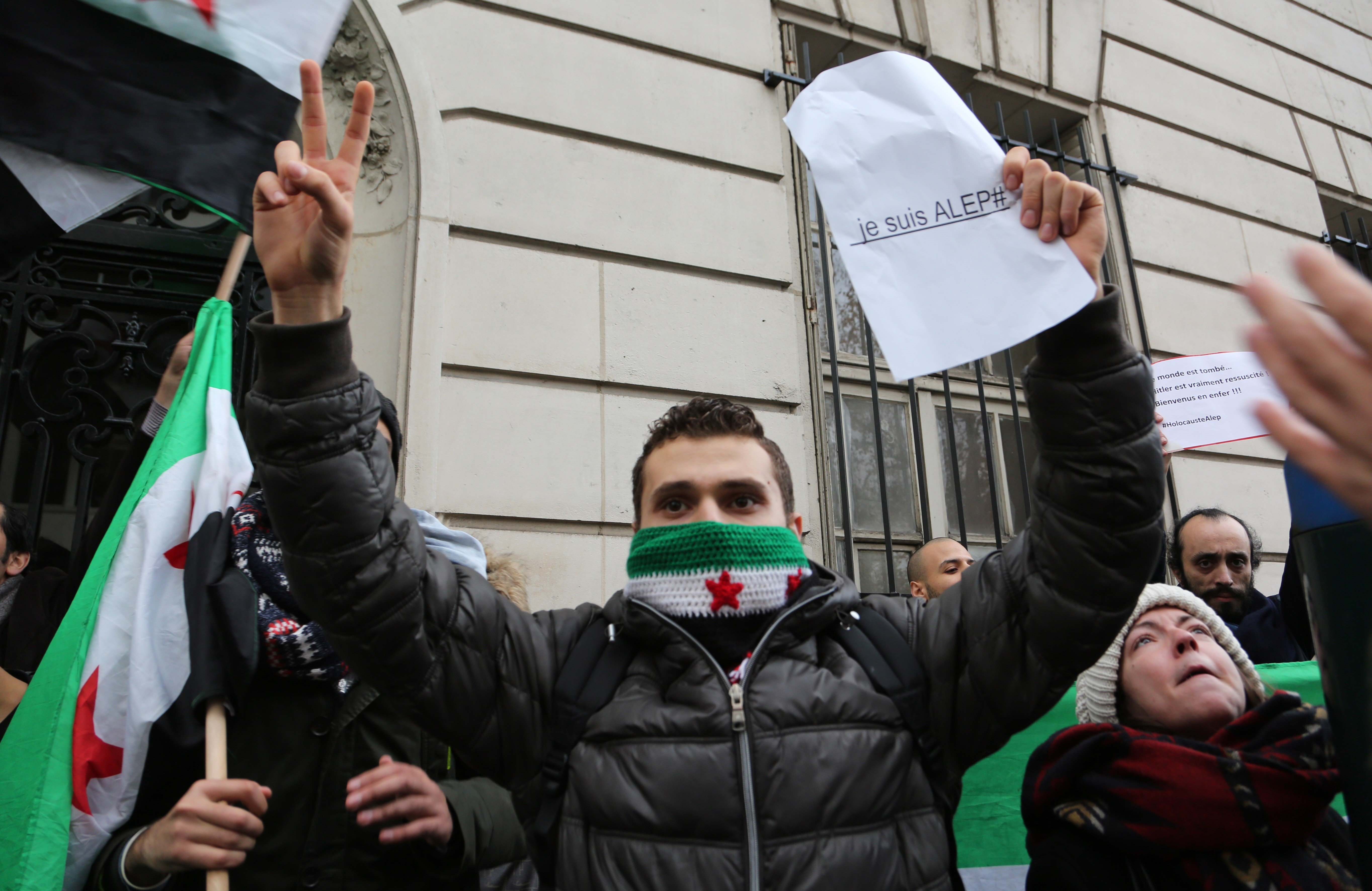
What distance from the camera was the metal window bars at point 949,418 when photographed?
5.10 m

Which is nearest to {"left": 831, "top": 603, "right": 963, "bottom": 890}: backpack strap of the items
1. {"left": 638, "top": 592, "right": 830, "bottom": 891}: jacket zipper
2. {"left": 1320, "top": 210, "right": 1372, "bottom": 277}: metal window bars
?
{"left": 638, "top": 592, "right": 830, "bottom": 891}: jacket zipper

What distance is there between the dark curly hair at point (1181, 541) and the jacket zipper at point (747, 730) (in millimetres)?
3105

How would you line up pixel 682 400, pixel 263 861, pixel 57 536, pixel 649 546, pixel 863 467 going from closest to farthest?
pixel 649 546
pixel 263 861
pixel 682 400
pixel 863 467
pixel 57 536

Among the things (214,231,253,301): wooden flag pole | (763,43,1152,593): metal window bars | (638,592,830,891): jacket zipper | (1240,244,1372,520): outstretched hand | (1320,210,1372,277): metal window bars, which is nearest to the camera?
(1240,244,1372,520): outstretched hand

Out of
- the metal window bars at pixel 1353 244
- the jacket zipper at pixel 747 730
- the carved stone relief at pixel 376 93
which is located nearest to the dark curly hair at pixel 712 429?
the jacket zipper at pixel 747 730

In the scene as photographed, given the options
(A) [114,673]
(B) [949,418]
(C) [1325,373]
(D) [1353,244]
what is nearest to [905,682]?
(C) [1325,373]

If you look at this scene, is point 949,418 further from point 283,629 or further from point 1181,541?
point 283,629

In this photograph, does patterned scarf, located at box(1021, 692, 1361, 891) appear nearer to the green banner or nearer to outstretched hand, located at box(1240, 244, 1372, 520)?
the green banner

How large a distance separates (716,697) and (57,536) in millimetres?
6520

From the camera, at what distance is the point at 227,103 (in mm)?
2234

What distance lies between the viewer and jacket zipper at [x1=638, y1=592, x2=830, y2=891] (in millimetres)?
1543

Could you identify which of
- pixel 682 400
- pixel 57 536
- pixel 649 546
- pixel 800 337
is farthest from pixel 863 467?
pixel 57 536

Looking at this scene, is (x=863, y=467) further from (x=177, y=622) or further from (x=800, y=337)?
(x=177, y=622)

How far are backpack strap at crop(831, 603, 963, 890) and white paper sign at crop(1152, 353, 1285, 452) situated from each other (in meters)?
2.65
